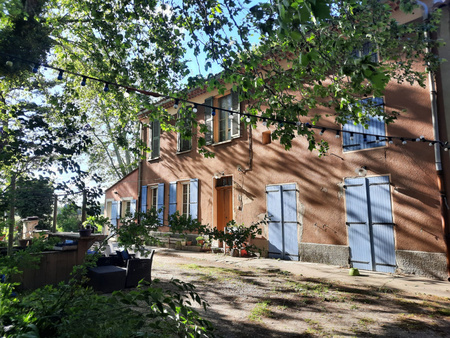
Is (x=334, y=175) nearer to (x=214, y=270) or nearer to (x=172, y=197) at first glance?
(x=214, y=270)

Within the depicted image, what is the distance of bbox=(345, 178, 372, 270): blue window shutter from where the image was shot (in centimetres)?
706

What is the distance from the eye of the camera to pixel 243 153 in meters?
9.90

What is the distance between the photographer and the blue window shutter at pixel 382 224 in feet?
22.1

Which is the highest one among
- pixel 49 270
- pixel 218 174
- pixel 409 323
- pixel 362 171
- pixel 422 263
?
pixel 218 174

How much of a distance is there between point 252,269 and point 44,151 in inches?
208

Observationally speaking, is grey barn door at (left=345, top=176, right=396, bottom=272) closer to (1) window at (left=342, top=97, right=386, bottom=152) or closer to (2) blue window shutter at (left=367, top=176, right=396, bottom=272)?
(2) blue window shutter at (left=367, top=176, right=396, bottom=272)

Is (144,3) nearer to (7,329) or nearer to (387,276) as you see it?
(7,329)

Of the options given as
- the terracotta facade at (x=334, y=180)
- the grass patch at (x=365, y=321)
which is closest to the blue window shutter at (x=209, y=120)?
the terracotta facade at (x=334, y=180)

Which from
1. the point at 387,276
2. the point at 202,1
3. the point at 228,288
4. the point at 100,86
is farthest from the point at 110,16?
the point at 387,276

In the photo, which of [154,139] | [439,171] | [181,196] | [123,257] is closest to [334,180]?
[439,171]

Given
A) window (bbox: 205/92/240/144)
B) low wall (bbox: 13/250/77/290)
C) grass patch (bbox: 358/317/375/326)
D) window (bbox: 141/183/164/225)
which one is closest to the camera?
grass patch (bbox: 358/317/375/326)

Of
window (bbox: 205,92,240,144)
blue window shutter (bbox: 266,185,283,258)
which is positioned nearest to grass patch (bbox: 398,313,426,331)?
blue window shutter (bbox: 266,185,283,258)

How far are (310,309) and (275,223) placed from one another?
4379 millimetres

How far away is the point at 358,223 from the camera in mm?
7223
